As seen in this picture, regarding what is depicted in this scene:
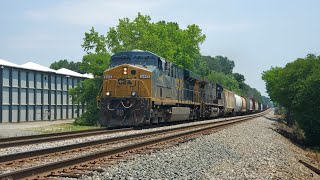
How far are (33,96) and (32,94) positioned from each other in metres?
0.24

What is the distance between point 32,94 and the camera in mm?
40406

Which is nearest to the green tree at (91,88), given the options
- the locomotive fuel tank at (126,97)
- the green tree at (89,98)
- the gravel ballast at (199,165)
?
the green tree at (89,98)

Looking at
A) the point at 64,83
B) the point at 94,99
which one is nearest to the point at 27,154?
the point at 94,99

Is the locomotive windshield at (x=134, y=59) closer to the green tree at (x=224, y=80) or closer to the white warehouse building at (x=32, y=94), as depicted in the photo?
the white warehouse building at (x=32, y=94)

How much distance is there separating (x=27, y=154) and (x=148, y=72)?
39.7 ft

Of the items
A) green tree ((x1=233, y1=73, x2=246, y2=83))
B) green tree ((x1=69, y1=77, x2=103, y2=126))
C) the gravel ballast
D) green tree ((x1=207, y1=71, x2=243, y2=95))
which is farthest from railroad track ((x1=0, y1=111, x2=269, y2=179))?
green tree ((x1=233, y1=73, x2=246, y2=83))

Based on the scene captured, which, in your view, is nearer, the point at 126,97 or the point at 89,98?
the point at 126,97

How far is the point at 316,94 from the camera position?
118 ft

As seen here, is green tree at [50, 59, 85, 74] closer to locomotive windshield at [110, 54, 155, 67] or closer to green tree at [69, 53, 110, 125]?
green tree at [69, 53, 110, 125]

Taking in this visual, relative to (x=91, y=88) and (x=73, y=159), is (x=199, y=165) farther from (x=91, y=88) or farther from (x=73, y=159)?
(x=91, y=88)

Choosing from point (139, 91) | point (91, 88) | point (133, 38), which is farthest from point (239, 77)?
point (139, 91)

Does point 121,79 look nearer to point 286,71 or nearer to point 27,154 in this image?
point 27,154

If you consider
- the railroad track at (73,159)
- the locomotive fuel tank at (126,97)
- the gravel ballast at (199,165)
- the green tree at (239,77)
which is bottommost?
the gravel ballast at (199,165)

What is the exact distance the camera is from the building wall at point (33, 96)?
36750 mm
